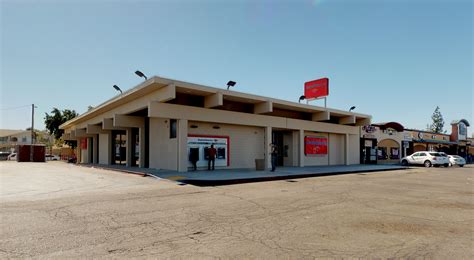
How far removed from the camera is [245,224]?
633 cm

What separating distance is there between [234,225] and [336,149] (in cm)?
2577

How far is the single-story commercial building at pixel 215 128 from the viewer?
18.3 m

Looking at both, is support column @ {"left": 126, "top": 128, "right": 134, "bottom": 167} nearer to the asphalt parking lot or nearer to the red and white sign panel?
the asphalt parking lot

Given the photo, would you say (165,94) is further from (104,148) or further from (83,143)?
(83,143)

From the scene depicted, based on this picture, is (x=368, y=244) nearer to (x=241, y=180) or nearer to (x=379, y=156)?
(x=241, y=180)

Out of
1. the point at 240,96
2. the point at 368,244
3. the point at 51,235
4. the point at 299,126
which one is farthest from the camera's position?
the point at 299,126

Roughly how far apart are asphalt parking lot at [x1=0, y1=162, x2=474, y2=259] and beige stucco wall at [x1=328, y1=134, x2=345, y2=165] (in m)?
18.9

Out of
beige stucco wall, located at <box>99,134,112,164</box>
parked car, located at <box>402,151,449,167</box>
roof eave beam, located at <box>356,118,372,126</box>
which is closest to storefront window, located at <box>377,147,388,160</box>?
parked car, located at <box>402,151,449,167</box>

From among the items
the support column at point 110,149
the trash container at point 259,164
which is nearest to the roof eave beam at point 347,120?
the trash container at point 259,164

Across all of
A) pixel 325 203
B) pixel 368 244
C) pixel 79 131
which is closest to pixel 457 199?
pixel 325 203

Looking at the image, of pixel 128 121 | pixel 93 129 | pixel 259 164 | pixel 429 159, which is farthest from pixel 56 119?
pixel 429 159

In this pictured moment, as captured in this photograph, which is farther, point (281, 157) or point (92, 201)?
point (281, 157)

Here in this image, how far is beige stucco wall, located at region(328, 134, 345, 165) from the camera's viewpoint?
29336 mm

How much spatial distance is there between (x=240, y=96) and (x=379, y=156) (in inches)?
896
